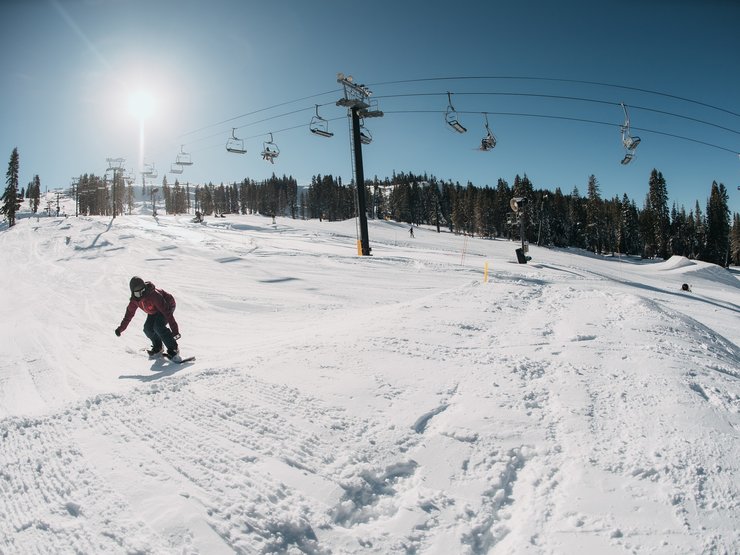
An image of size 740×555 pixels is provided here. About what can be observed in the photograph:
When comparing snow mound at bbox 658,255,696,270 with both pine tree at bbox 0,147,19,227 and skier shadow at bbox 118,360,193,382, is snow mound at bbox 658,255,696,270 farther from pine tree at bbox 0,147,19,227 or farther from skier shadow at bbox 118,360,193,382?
pine tree at bbox 0,147,19,227

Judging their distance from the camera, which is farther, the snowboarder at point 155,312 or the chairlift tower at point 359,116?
the chairlift tower at point 359,116

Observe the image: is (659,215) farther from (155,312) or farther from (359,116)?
(155,312)

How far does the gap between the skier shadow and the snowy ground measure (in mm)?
161

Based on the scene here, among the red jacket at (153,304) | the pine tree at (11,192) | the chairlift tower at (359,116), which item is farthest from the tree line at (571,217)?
the red jacket at (153,304)

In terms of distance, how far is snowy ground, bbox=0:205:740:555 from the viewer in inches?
105

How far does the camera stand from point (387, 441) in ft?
12.2

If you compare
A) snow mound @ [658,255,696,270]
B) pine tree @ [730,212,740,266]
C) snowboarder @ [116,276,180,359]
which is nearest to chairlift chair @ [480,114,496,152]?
snowboarder @ [116,276,180,359]

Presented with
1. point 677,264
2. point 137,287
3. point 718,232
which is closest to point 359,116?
point 137,287

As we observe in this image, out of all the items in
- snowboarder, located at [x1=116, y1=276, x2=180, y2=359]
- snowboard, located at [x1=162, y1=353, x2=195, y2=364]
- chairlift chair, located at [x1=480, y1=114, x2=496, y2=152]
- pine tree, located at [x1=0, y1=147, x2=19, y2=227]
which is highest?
pine tree, located at [x1=0, y1=147, x2=19, y2=227]

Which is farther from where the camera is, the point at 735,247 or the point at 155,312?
the point at 735,247

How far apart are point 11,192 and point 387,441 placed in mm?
88196

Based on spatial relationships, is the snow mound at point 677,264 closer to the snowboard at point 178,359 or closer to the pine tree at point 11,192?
the snowboard at point 178,359

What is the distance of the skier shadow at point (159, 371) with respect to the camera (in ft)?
18.5

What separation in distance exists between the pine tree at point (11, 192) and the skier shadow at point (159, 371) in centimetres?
7955
